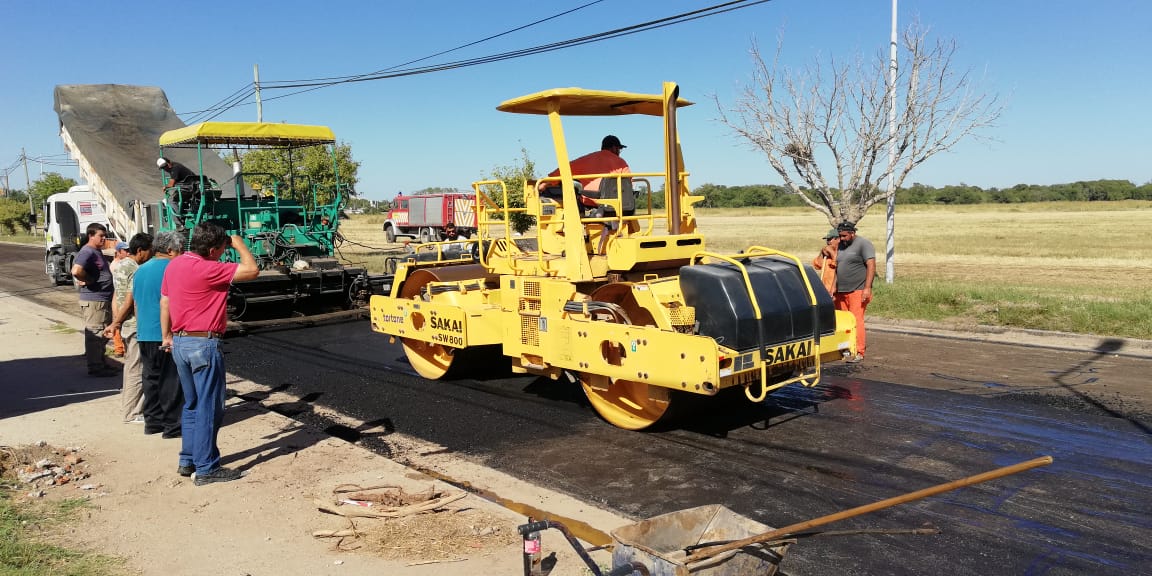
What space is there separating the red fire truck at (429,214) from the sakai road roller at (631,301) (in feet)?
96.3

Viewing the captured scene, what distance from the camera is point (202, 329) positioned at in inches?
213

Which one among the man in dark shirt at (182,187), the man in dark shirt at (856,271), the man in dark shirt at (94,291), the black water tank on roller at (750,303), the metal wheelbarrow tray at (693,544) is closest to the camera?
the metal wheelbarrow tray at (693,544)

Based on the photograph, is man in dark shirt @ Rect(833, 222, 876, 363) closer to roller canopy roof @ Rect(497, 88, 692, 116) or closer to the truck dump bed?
roller canopy roof @ Rect(497, 88, 692, 116)

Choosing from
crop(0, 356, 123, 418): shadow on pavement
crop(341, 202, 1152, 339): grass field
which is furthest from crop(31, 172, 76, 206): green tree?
crop(0, 356, 123, 418): shadow on pavement

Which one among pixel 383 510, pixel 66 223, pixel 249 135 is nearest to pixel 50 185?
pixel 66 223

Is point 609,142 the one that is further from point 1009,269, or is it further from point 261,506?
point 1009,269

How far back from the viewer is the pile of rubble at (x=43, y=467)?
17.7 ft

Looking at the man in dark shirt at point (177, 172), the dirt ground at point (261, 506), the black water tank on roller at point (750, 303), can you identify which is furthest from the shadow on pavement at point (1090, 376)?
the man in dark shirt at point (177, 172)

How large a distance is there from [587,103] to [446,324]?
7.98ft

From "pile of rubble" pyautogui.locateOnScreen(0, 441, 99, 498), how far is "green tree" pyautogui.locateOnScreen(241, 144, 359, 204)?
7.83 m

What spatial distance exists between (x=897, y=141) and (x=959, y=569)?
11310 mm

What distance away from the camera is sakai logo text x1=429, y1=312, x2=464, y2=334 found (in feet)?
25.0

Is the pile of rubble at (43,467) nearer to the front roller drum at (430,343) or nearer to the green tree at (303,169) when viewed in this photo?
the front roller drum at (430,343)

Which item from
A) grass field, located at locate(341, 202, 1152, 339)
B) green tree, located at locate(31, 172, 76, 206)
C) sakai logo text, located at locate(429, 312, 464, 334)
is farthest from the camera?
green tree, located at locate(31, 172, 76, 206)
